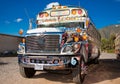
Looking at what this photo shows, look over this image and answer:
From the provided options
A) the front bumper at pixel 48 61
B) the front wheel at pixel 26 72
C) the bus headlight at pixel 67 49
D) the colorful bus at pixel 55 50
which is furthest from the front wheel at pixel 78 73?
the front wheel at pixel 26 72

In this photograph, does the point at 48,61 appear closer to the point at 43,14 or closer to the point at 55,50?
the point at 55,50

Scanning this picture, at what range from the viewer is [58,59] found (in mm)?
7832

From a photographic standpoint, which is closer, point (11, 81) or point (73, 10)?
point (11, 81)

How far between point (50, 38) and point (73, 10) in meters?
2.50

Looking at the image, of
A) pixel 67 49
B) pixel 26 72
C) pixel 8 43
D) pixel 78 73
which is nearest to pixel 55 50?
pixel 67 49

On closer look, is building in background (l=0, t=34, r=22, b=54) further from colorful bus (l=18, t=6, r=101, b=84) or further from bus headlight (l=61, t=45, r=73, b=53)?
bus headlight (l=61, t=45, r=73, b=53)

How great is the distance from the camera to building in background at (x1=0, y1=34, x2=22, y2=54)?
97.5 feet

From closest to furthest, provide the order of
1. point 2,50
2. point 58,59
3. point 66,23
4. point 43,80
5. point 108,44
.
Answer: point 58,59
point 43,80
point 66,23
point 2,50
point 108,44

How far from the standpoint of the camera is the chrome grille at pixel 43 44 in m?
8.00

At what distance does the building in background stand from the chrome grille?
2227cm

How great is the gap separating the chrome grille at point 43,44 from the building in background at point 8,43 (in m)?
22.3

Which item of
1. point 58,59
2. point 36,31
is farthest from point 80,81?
point 36,31

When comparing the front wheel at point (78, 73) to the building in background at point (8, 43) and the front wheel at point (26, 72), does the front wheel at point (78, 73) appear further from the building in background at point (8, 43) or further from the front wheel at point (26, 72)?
the building in background at point (8, 43)

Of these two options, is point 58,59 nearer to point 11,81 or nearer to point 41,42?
→ point 41,42
